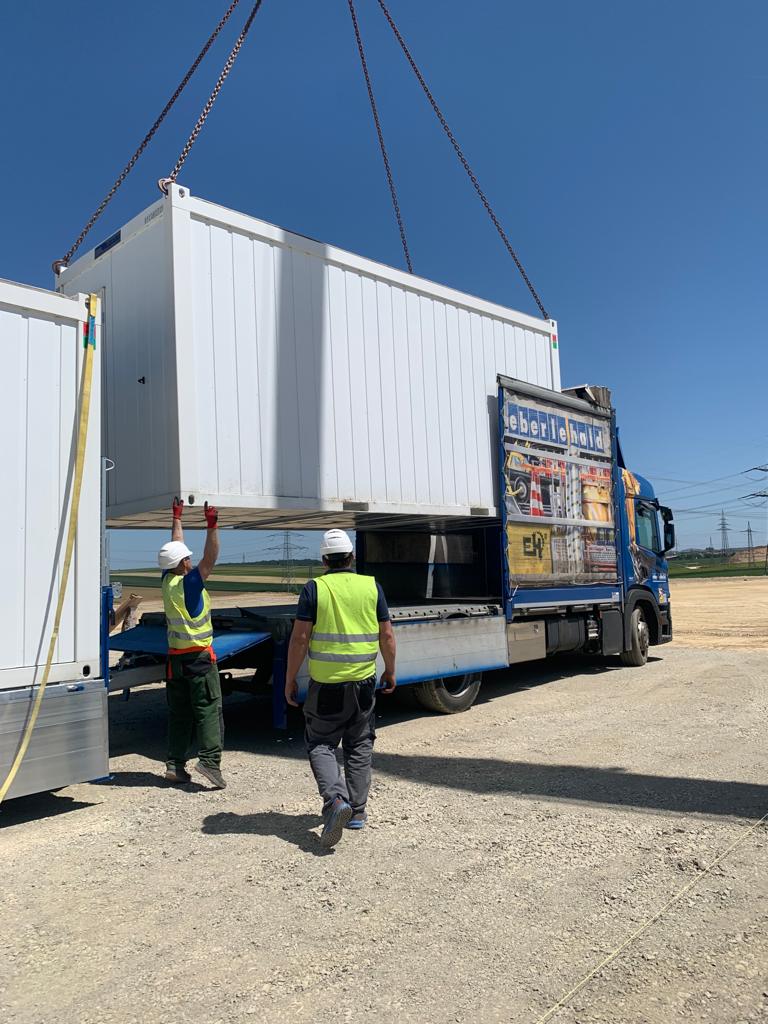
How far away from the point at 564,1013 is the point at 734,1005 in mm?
561

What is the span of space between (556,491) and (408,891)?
6042mm

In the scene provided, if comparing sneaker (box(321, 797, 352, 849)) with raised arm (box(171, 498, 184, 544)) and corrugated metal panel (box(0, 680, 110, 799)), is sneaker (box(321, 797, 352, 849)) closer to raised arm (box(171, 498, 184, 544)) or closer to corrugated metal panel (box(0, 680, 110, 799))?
corrugated metal panel (box(0, 680, 110, 799))

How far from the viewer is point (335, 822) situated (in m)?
4.00

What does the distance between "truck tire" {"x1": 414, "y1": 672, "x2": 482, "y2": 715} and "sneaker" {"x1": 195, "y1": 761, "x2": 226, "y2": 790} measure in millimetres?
2693

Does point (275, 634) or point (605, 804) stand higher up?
point (275, 634)

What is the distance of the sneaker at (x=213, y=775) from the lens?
5.25 m

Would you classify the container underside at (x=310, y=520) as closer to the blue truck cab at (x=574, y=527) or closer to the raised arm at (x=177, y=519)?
the raised arm at (x=177, y=519)

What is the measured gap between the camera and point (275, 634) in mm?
6363

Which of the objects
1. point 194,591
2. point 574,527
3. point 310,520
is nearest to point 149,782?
point 194,591

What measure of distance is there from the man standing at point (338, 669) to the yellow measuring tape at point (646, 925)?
1.64 meters

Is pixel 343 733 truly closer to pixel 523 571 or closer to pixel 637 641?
pixel 523 571

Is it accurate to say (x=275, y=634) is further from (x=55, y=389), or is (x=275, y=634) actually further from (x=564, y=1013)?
(x=564, y=1013)

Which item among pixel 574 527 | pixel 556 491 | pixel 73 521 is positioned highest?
pixel 556 491

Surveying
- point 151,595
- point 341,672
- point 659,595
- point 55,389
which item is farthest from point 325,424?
point 151,595
